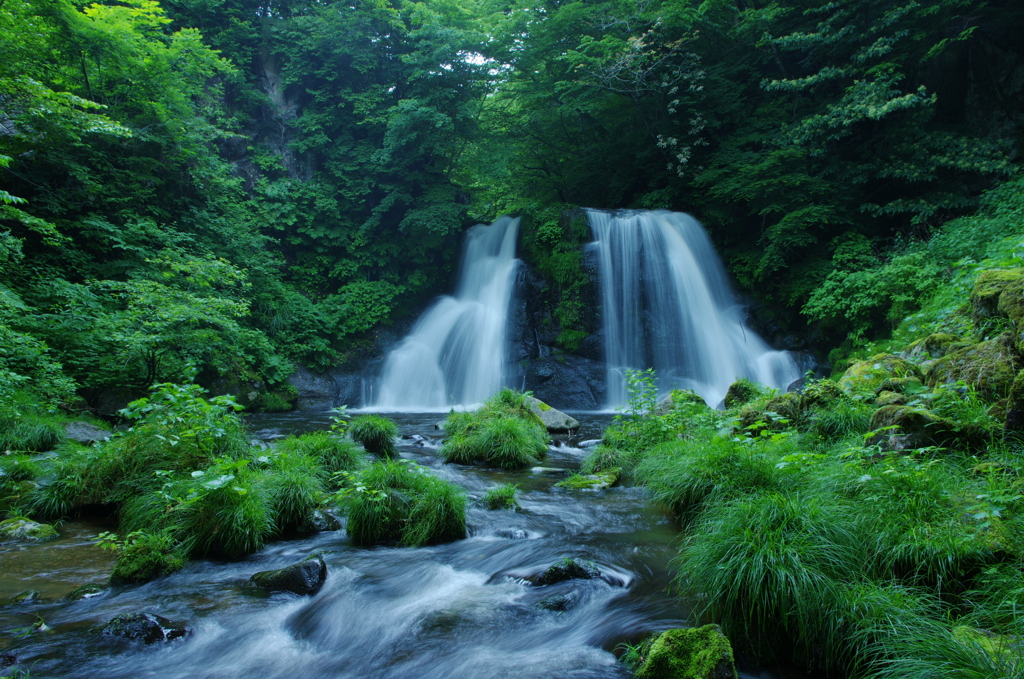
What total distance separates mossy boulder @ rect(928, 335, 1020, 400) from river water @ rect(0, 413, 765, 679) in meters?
2.94

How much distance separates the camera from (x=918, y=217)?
528 inches

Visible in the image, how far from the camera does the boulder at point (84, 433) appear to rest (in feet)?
23.6

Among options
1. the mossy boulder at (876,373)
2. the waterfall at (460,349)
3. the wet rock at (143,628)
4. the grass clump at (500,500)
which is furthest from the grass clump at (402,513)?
the waterfall at (460,349)

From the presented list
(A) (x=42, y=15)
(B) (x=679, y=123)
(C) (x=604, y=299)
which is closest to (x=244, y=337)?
(A) (x=42, y=15)

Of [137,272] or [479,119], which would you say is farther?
[479,119]

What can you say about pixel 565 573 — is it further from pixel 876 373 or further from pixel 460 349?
pixel 460 349

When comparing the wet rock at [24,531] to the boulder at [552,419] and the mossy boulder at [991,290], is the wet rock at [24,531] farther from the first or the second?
the mossy boulder at [991,290]

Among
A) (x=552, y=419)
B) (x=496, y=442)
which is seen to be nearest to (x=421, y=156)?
(x=552, y=419)

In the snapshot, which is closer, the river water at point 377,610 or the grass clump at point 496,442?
the river water at point 377,610

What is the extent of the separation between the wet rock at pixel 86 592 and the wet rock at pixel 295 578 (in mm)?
974

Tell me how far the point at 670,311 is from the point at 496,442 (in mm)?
9384

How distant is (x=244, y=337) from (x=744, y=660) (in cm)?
1306

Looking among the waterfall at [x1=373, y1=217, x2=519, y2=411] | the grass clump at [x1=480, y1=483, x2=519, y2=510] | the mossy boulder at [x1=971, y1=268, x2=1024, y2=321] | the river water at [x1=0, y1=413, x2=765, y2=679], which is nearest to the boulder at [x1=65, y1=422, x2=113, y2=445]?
the river water at [x1=0, y1=413, x2=765, y2=679]

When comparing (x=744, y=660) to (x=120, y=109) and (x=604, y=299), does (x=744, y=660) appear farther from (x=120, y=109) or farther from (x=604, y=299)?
(x=120, y=109)
